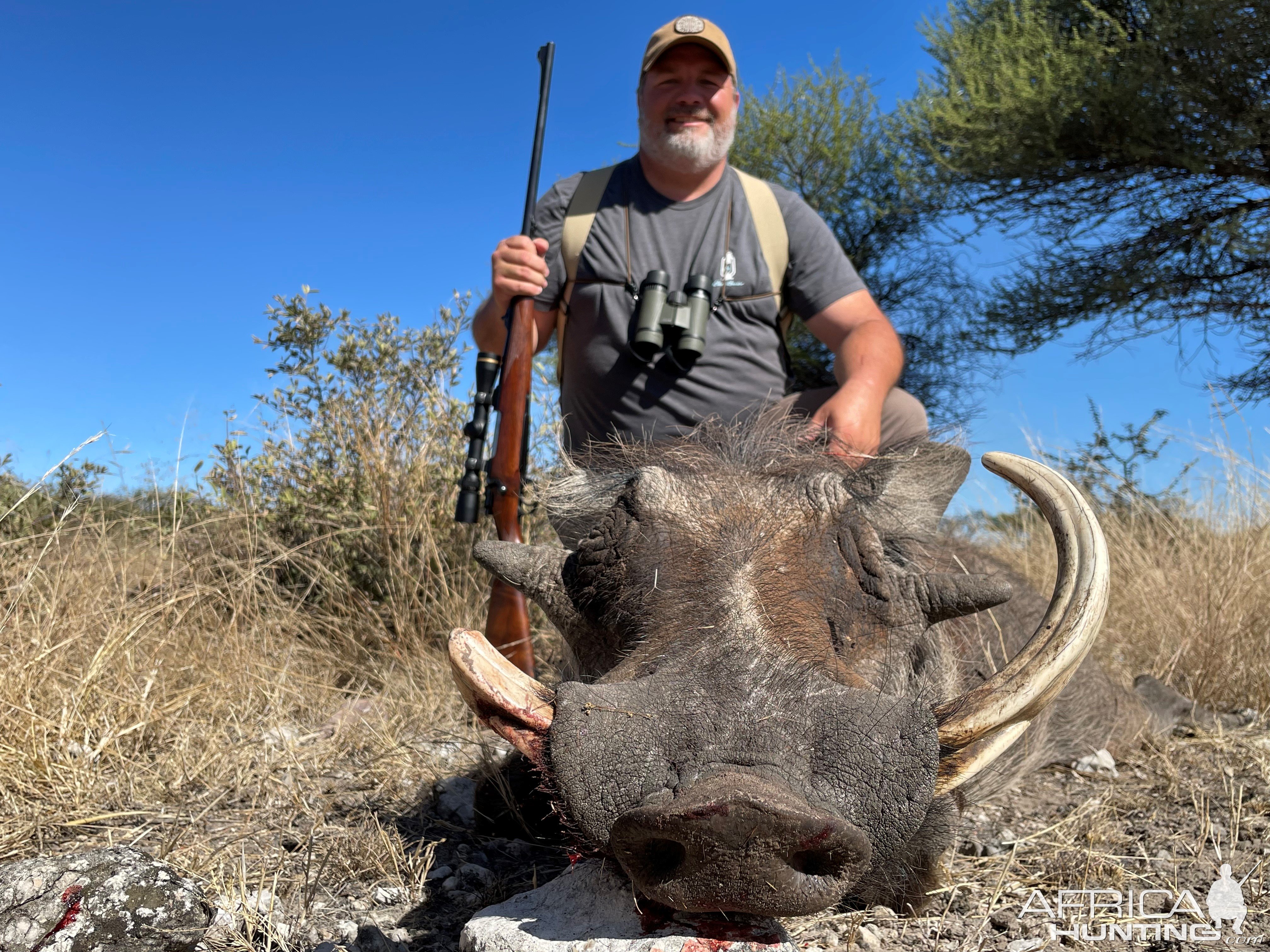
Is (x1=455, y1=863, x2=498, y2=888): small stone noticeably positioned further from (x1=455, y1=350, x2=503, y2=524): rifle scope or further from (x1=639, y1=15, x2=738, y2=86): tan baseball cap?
(x1=639, y1=15, x2=738, y2=86): tan baseball cap

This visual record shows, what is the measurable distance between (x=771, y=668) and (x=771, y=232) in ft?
10.2

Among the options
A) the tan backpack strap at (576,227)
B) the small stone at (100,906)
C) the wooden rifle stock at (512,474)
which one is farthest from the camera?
the tan backpack strap at (576,227)

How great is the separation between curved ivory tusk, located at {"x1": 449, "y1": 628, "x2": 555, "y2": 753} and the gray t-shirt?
7.91 ft

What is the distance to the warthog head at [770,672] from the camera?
1.36 meters

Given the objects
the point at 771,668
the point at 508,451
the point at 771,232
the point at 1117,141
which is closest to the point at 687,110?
the point at 771,232

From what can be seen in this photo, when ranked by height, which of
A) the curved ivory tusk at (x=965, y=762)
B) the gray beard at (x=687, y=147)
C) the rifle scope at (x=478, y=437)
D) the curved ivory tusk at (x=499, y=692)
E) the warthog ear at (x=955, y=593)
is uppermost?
the gray beard at (x=687, y=147)

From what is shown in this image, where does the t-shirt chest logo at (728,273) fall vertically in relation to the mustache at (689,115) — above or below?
below

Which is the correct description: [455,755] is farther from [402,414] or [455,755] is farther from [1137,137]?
[1137,137]

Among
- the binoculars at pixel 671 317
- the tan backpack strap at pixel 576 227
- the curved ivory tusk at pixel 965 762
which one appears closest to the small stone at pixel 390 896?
the curved ivory tusk at pixel 965 762

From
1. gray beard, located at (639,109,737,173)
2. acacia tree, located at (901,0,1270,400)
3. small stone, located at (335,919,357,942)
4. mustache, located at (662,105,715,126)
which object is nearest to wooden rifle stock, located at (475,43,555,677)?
gray beard, located at (639,109,737,173)

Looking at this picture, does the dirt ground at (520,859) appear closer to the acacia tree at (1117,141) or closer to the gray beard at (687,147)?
the gray beard at (687,147)

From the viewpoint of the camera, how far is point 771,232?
14.1ft

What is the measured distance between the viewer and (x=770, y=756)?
1.40 m

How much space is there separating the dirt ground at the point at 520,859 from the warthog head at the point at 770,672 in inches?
8.1
